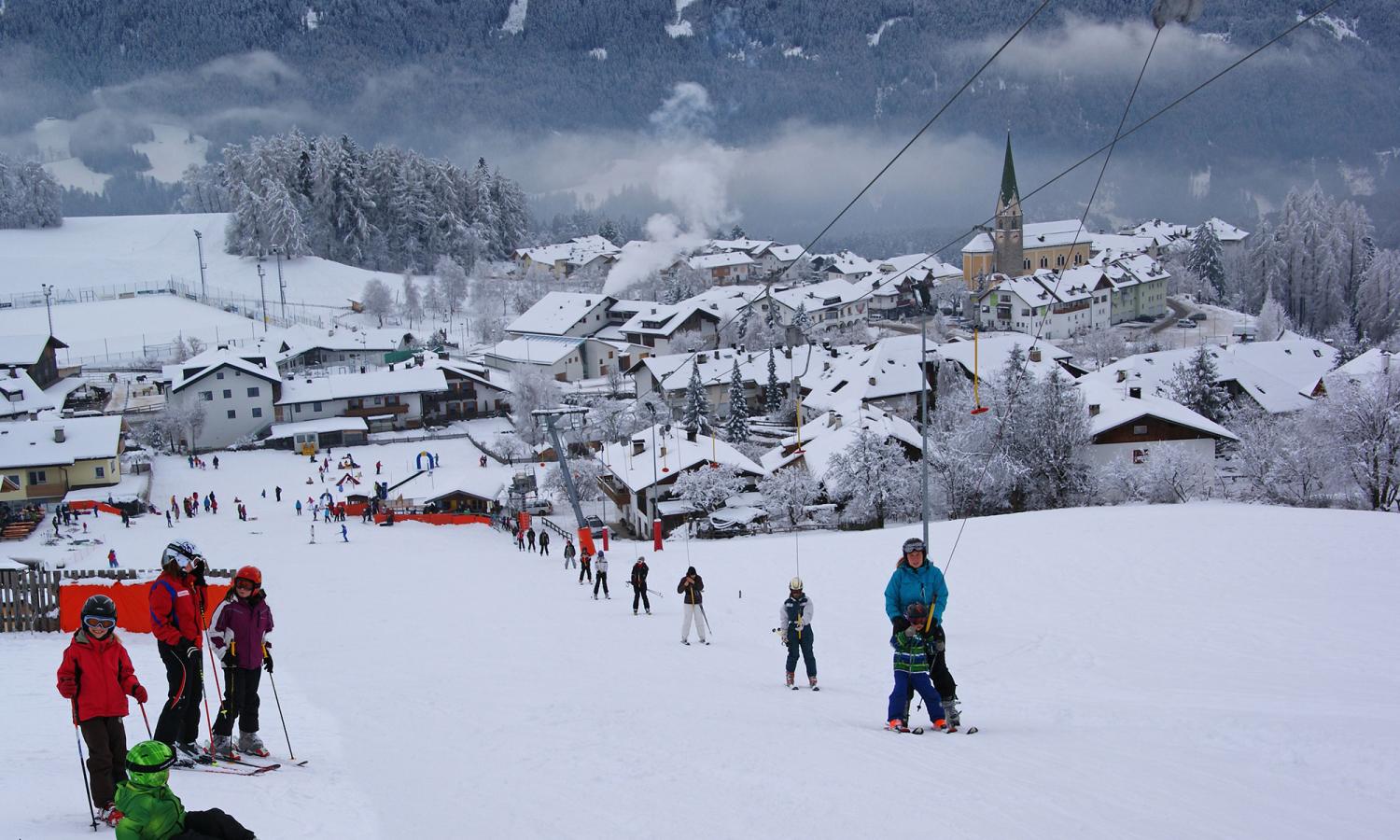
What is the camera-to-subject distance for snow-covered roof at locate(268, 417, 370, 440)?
57281 millimetres

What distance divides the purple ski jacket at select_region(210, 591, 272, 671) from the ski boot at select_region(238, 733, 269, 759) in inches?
18.9

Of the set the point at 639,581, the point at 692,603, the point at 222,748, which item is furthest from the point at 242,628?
the point at 639,581

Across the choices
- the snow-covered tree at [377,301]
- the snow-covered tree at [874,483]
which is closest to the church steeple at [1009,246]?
the snow-covered tree at [377,301]

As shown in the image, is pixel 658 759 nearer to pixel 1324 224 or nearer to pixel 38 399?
pixel 38 399

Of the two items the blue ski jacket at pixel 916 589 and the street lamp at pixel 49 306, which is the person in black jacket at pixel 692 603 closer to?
the blue ski jacket at pixel 916 589

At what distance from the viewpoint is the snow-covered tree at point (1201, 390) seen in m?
53.2

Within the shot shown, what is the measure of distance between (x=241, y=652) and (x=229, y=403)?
192 feet

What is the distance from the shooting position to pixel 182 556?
691 cm

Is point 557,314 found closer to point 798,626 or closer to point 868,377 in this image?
point 868,377

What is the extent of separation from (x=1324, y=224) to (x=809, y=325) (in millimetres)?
48861

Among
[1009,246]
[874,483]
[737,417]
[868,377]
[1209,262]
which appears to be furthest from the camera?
[1009,246]

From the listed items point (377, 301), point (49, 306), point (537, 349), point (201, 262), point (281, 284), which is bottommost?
point (537, 349)

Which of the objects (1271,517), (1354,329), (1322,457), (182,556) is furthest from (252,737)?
(1354,329)

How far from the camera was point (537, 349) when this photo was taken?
83.2 m
